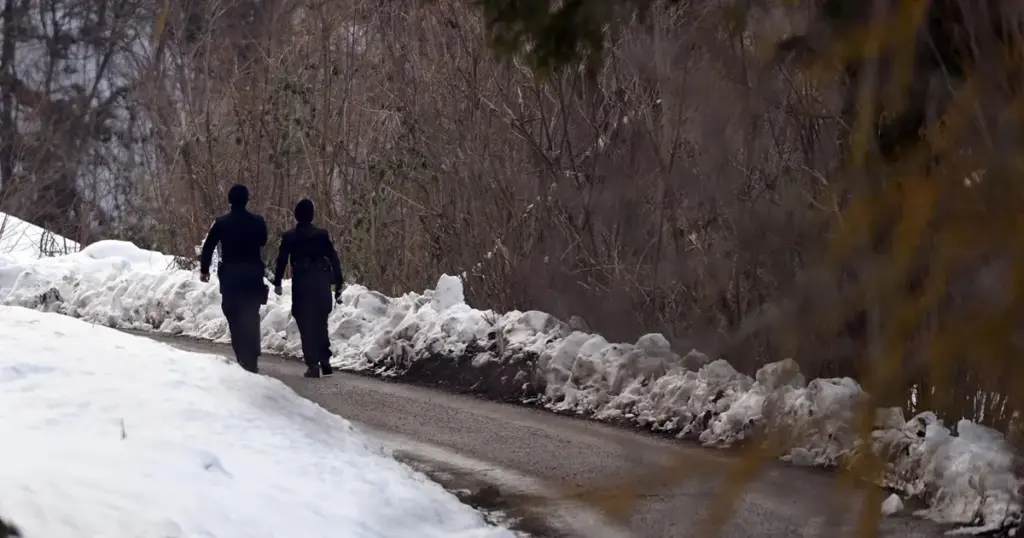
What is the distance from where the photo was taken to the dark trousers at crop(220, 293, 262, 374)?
12859mm

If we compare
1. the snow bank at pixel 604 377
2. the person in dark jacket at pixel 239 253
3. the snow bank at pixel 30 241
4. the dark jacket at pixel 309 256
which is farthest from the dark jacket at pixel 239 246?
the snow bank at pixel 30 241

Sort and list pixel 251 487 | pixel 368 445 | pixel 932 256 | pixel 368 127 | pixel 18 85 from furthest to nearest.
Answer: pixel 18 85, pixel 368 127, pixel 368 445, pixel 251 487, pixel 932 256

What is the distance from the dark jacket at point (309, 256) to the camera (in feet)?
46.3

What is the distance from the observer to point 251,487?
6.91 m

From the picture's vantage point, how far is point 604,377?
40.8 feet

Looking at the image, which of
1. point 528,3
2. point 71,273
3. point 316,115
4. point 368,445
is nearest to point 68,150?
point 71,273

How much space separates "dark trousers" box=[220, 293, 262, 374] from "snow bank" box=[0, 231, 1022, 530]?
7.80 feet

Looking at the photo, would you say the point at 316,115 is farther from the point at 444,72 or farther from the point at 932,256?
the point at 932,256

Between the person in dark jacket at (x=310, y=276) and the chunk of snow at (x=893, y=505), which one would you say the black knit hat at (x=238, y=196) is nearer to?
the person in dark jacket at (x=310, y=276)

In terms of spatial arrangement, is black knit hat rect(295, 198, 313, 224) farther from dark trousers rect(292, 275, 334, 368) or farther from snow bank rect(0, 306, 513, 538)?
snow bank rect(0, 306, 513, 538)

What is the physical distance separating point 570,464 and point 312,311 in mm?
5770

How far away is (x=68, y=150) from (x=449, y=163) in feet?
88.2

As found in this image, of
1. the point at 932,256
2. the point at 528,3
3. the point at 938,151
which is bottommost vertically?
the point at 932,256

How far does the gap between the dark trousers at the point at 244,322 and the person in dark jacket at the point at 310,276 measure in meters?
1.07
